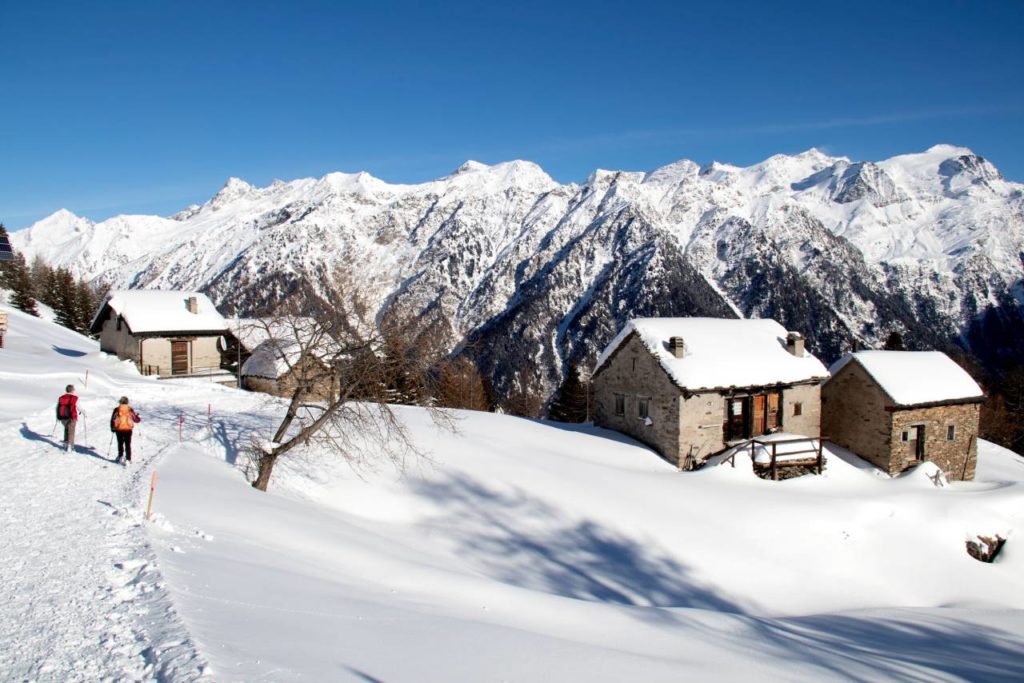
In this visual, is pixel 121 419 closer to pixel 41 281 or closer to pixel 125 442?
pixel 125 442

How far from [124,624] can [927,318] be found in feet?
714

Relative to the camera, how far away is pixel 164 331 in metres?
38.9

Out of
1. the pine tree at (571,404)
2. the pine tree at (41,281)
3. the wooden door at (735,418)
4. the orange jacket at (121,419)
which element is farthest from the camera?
the pine tree at (41,281)

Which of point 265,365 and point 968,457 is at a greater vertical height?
point 265,365

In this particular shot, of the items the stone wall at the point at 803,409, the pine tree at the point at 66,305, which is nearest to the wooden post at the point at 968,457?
the stone wall at the point at 803,409

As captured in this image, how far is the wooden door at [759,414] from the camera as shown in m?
26.9

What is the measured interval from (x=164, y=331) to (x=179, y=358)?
2061 millimetres

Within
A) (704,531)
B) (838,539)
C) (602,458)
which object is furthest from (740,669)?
(602,458)

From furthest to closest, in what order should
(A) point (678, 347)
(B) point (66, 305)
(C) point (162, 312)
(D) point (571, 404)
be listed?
(B) point (66, 305) < (D) point (571, 404) < (C) point (162, 312) < (A) point (678, 347)

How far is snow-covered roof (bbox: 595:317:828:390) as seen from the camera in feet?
84.2

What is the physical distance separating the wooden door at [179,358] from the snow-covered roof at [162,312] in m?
1.09

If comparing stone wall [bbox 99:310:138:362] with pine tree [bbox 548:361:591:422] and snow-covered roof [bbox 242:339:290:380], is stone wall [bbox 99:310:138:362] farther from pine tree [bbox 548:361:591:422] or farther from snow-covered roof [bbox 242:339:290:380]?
pine tree [bbox 548:361:591:422]

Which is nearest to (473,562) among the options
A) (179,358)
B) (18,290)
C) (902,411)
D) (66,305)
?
(902,411)

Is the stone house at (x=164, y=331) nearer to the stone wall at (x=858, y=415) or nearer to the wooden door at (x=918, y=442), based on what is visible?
the stone wall at (x=858, y=415)
